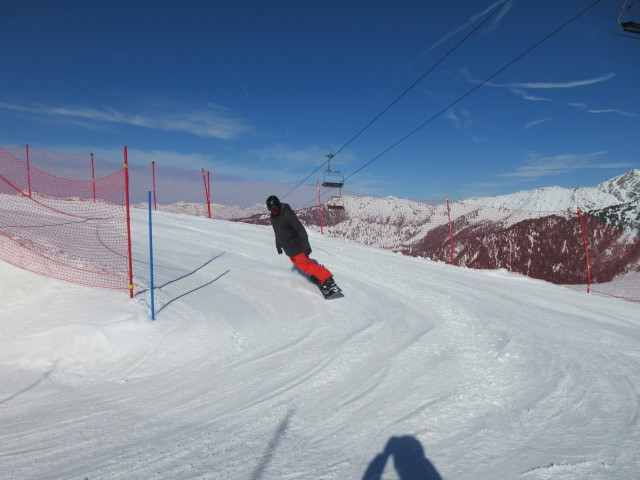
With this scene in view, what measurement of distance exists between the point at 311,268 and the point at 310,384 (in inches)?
115

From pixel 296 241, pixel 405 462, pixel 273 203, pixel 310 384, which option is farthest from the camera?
pixel 296 241

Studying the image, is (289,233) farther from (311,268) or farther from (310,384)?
(310,384)

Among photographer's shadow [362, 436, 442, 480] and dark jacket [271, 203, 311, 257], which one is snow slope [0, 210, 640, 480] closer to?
photographer's shadow [362, 436, 442, 480]

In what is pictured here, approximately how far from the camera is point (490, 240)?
52156 mm

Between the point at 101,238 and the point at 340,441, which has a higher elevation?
the point at 101,238

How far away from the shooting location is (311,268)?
6145 millimetres

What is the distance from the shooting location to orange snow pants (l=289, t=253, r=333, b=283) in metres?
6.09

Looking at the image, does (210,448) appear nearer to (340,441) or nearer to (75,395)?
(340,441)

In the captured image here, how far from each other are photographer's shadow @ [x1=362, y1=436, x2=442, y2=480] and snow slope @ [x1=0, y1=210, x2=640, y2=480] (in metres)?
0.01

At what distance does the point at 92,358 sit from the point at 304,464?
3.12 m

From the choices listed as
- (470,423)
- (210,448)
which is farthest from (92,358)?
(470,423)

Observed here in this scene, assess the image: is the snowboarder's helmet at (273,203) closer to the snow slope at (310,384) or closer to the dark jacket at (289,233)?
the dark jacket at (289,233)

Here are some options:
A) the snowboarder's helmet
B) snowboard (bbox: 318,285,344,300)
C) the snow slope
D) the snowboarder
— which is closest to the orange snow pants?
the snowboarder

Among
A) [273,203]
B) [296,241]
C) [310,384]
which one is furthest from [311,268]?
[310,384]
